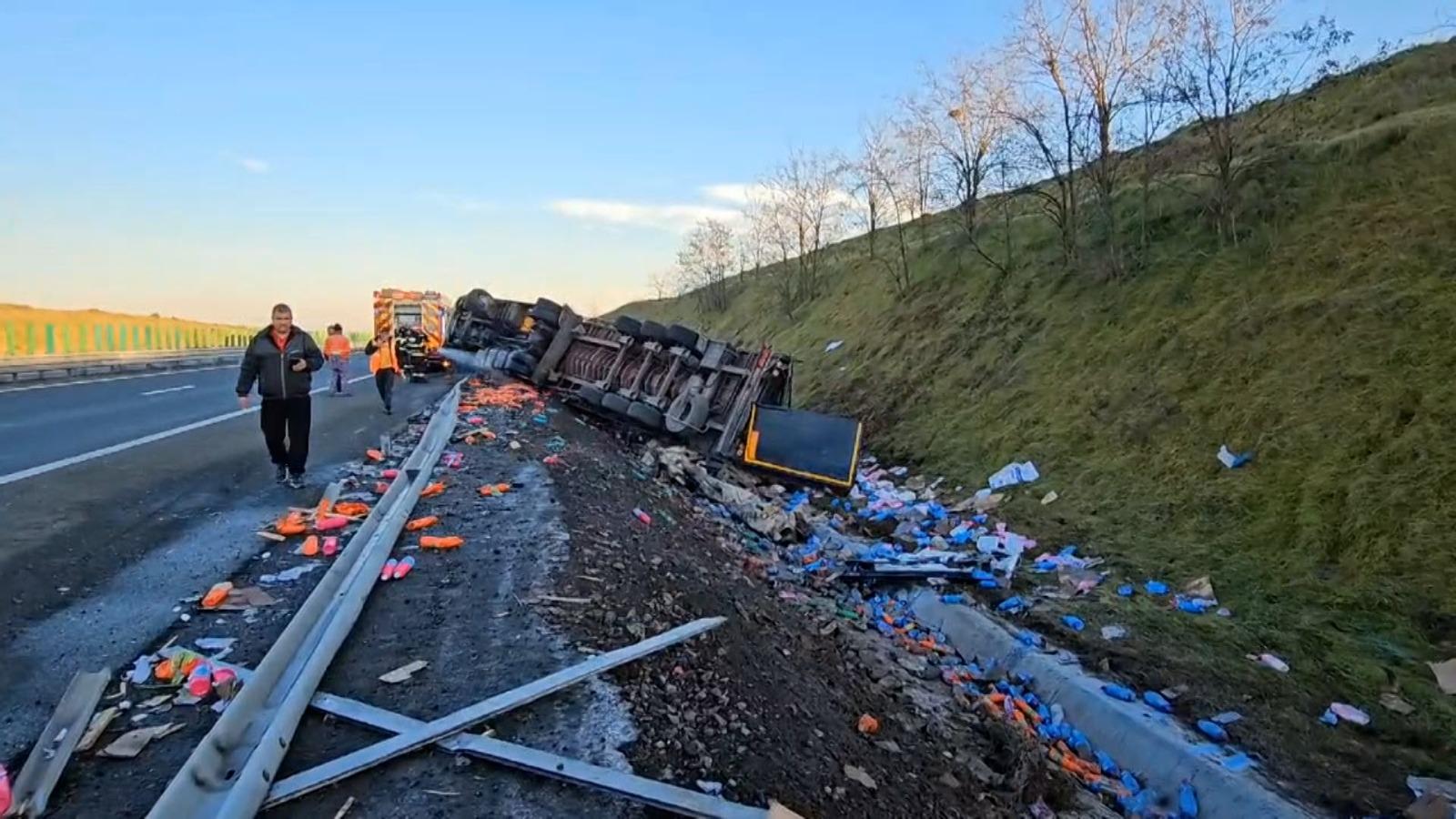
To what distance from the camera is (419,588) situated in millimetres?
4391

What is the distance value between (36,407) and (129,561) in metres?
9.84

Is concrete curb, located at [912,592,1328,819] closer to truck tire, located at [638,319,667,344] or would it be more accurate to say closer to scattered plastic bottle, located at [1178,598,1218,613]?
scattered plastic bottle, located at [1178,598,1218,613]

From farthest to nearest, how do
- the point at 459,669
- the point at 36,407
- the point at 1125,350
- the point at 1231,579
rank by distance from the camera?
the point at 36,407, the point at 1125,350, the point at 1231,579, the point at 459,669

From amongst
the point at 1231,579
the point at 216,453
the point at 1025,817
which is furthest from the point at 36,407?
the point at 1231,579

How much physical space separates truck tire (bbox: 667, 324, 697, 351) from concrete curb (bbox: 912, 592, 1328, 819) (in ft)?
18.5

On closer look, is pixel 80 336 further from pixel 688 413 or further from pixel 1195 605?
pixel 1195 605

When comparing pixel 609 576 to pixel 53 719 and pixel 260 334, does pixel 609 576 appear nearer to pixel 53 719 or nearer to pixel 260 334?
pixel 53 719

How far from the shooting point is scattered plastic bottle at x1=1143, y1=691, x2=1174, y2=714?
521 cm

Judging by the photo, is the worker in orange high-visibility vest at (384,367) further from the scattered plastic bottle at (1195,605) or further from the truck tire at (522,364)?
the scattered plastic bottle at (1195,605)

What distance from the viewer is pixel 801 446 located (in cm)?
997

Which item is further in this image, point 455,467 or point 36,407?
point 36,407

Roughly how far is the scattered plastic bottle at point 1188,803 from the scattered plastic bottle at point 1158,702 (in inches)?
30.1

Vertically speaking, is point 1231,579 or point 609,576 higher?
point 609,576

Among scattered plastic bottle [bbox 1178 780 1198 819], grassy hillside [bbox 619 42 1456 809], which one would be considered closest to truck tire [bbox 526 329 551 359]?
grassy hillside [bbox 619 42 1456 809]
